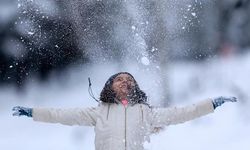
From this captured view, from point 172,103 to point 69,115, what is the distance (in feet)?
13.3

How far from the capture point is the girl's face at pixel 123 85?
3.43 meters

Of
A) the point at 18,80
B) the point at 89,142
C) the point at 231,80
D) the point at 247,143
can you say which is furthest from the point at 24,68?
the point at 247,143

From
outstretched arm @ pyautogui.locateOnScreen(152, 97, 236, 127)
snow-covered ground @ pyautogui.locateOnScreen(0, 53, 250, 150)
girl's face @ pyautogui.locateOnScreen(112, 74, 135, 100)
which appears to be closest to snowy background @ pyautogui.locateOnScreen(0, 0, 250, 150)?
snow-covered ground @ pyautogui.locateOnScreen(0, 53, 250, 150)

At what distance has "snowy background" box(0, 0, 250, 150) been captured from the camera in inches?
304

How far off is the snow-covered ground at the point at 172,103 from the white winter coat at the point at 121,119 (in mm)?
2116

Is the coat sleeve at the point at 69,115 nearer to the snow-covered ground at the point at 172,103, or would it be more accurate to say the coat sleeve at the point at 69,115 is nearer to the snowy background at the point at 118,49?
the snow-covered ground at the point at 172,103

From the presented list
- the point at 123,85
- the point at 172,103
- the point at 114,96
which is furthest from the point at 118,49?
the point at 114,96

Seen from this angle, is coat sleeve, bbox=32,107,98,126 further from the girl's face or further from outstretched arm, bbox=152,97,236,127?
outstretched arm, bbox=152,97,236,127

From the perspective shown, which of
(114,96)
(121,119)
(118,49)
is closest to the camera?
(121,119)

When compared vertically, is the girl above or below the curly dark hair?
below

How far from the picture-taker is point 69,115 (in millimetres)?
3328

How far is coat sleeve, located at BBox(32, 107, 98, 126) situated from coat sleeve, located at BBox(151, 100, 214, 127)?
0.36 meters

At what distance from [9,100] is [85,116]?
15.3 feet

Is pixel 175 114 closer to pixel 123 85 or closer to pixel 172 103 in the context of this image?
pixel 123 85
